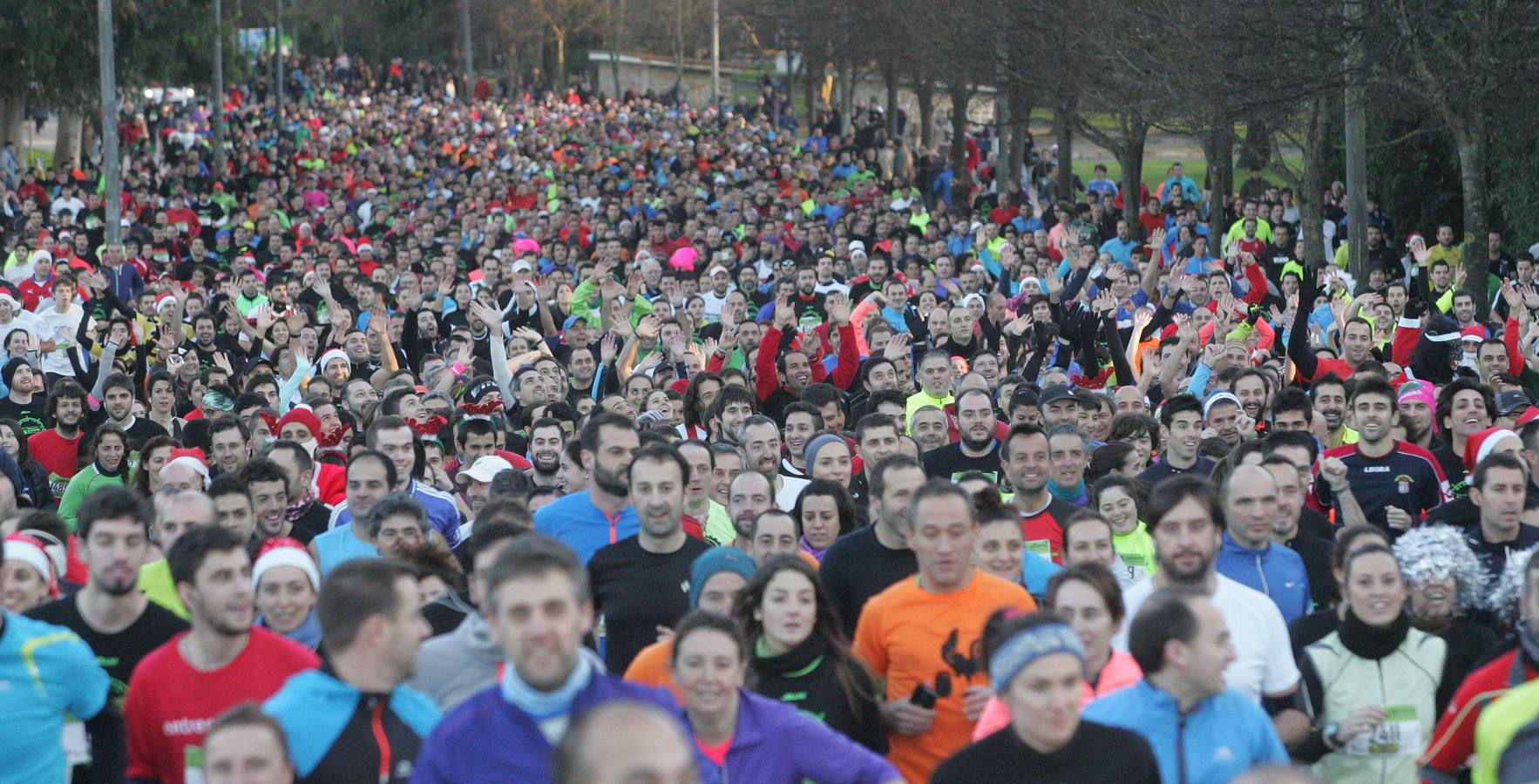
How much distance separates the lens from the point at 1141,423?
39.4 feet

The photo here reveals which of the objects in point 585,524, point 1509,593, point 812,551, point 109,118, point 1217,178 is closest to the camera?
point 1509,593

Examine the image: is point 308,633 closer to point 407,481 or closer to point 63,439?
point 407,481

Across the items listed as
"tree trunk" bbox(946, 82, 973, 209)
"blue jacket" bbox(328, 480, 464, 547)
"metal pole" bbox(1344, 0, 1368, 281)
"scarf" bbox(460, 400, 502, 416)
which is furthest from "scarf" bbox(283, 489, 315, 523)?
"tree trunk" bbox(946, 82, 973, 209)

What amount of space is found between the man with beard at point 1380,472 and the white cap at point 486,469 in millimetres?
4346

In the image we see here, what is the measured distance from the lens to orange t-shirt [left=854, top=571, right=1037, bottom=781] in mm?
6766

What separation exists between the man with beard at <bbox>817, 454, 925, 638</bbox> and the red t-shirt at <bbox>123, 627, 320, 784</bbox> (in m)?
2.19

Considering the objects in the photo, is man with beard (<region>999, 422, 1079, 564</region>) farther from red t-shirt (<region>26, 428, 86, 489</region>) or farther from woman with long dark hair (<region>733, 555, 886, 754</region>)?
red t-shirt (<region>26, 428, 86, 489</region>)

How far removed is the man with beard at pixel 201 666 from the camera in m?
6.07

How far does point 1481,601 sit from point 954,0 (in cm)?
2596

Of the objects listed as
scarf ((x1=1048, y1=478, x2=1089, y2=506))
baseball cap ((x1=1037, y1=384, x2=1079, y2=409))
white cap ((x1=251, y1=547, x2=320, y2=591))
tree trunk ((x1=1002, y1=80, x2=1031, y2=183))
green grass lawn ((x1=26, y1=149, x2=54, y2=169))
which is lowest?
white cap ((x1=251, y1=547, x2=320, y2=591))

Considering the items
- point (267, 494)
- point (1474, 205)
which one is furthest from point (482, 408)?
point (1474, 205)

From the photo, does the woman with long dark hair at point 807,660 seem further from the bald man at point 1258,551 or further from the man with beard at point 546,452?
the man with beard at point 546,452

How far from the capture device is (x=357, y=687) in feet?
18.5

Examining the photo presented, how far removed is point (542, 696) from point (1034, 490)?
494 centimetres
